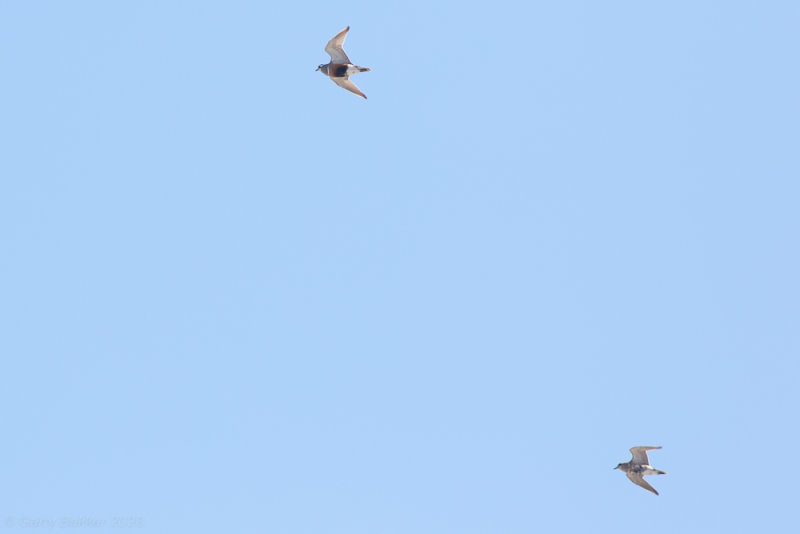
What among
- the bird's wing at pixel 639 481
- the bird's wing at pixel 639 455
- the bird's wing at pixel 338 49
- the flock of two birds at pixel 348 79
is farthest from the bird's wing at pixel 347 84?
the bird's wing at pixel 639 481

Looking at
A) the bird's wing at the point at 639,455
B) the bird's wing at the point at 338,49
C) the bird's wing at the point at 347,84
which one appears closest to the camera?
the bird's wing at the point at 338,49

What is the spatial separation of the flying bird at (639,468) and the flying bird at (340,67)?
21.9 meters

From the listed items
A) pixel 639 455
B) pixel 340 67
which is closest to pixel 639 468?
pixel 639 455

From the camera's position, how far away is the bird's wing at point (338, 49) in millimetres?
61125

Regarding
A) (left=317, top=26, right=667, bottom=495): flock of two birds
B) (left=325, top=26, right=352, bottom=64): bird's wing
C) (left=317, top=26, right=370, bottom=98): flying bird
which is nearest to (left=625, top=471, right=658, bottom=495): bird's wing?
(left=317, top=26, right=667, bottom=495): flock of two birds

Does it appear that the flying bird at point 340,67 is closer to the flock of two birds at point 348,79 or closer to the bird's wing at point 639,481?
the flock of two birds at point 348,79

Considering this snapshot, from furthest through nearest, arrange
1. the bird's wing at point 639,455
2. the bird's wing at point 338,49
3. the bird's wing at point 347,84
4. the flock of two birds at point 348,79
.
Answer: the bird's wing at point 639,455, the bird's wing at point 347,84, the flock of two birds at point 348,79, the bird's wing at point 338,49

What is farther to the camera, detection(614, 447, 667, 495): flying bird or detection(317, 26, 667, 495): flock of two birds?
detection(614, 447, 667, 495): flying bird

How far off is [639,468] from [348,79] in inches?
934

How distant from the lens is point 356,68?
61719mm

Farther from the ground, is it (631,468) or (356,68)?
(356,68)

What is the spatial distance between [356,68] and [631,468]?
78.0ft

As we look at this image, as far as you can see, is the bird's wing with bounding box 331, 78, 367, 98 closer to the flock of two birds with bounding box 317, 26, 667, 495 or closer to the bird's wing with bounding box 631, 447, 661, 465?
the flock of two birds with bounding box 317, 26, 667, 495

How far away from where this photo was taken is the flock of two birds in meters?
61.6
